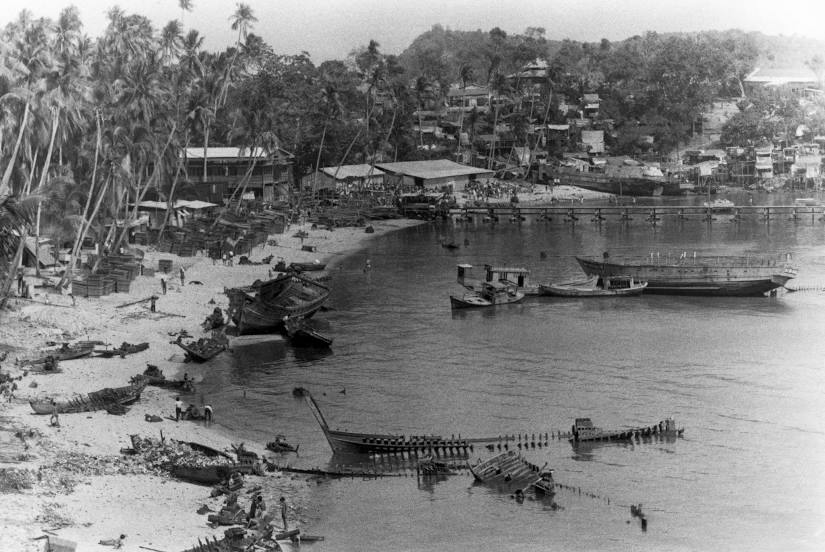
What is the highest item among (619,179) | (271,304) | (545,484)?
(619,179)

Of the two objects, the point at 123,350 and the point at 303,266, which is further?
the point at 303,266

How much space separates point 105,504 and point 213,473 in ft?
15.5

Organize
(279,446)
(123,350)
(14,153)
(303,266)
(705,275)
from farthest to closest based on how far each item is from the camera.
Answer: (303,266) < (705,275) < (14,153) < (123,350) < (279,446)

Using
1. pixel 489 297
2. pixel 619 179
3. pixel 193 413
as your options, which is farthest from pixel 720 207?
pixel 193 413

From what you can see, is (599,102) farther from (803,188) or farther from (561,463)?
(561,463)

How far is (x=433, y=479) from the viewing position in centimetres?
4222

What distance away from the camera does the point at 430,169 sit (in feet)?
488

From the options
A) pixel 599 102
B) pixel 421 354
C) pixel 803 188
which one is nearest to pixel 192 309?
pixel 421 354

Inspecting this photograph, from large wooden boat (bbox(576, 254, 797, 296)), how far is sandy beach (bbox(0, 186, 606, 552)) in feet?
104

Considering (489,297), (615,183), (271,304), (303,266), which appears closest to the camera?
(271,304)

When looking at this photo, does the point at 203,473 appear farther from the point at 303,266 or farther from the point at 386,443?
the point at 303,266

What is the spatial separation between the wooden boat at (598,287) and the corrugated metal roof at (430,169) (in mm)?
63182

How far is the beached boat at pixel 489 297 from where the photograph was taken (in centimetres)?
7631

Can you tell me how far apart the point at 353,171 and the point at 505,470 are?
10147 cm
